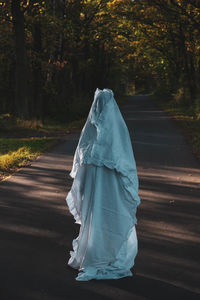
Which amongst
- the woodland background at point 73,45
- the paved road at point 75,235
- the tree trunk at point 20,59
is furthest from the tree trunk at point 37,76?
the paved road at point 75,235

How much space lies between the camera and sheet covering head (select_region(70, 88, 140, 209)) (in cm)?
428

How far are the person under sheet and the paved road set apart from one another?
19cm

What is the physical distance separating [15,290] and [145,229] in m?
2.38

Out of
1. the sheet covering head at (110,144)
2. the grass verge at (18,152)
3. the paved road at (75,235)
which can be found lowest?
the paved road at (75,235)

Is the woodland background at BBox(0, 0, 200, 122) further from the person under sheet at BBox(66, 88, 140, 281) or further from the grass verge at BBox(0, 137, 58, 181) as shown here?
the person under sheet at BBox(66, 88, 140, 281)

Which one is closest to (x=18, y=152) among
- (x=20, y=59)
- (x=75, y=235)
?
(x=75, y=235)

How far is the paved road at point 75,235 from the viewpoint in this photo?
401cm

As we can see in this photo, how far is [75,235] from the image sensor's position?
5.61m

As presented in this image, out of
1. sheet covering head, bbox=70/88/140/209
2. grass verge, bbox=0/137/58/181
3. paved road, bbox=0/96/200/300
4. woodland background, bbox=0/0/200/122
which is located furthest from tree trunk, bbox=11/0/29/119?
sheet covering head, bbox=70/88/140/209

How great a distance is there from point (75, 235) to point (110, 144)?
180cm

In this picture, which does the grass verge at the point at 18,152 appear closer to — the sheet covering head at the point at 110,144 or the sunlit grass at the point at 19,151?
the sunlit grass at the point at 19,151

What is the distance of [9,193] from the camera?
26.1 feet

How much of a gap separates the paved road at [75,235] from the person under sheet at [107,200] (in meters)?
0.19

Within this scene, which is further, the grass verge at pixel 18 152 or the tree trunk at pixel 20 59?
the tree trunk at pixel 20 59
